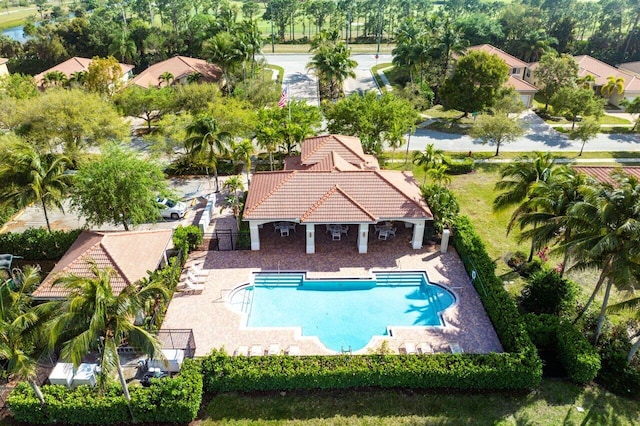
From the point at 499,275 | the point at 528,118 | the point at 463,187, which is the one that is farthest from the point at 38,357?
the point at 528,118

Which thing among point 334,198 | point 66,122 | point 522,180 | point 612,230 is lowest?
point 334,198

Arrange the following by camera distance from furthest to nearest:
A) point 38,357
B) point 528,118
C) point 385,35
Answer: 1. point 385,35
2. point 528,118
3. point 38,357

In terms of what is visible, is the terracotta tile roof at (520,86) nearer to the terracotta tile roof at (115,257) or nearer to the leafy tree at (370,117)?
the leafy tree at (370,117)

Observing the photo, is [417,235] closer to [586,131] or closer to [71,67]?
[586,131]

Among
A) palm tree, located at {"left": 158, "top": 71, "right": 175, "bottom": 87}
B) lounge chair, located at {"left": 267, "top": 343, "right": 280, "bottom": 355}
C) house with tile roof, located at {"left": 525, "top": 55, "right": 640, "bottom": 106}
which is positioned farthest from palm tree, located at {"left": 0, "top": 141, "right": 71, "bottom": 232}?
house with tile roof, located at {"left": 525, "top": 55, "right": 640, "bottom": 106}

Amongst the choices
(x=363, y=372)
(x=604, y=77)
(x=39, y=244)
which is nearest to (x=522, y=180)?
(x=363, y=372)

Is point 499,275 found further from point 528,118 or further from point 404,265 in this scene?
point 528,118
